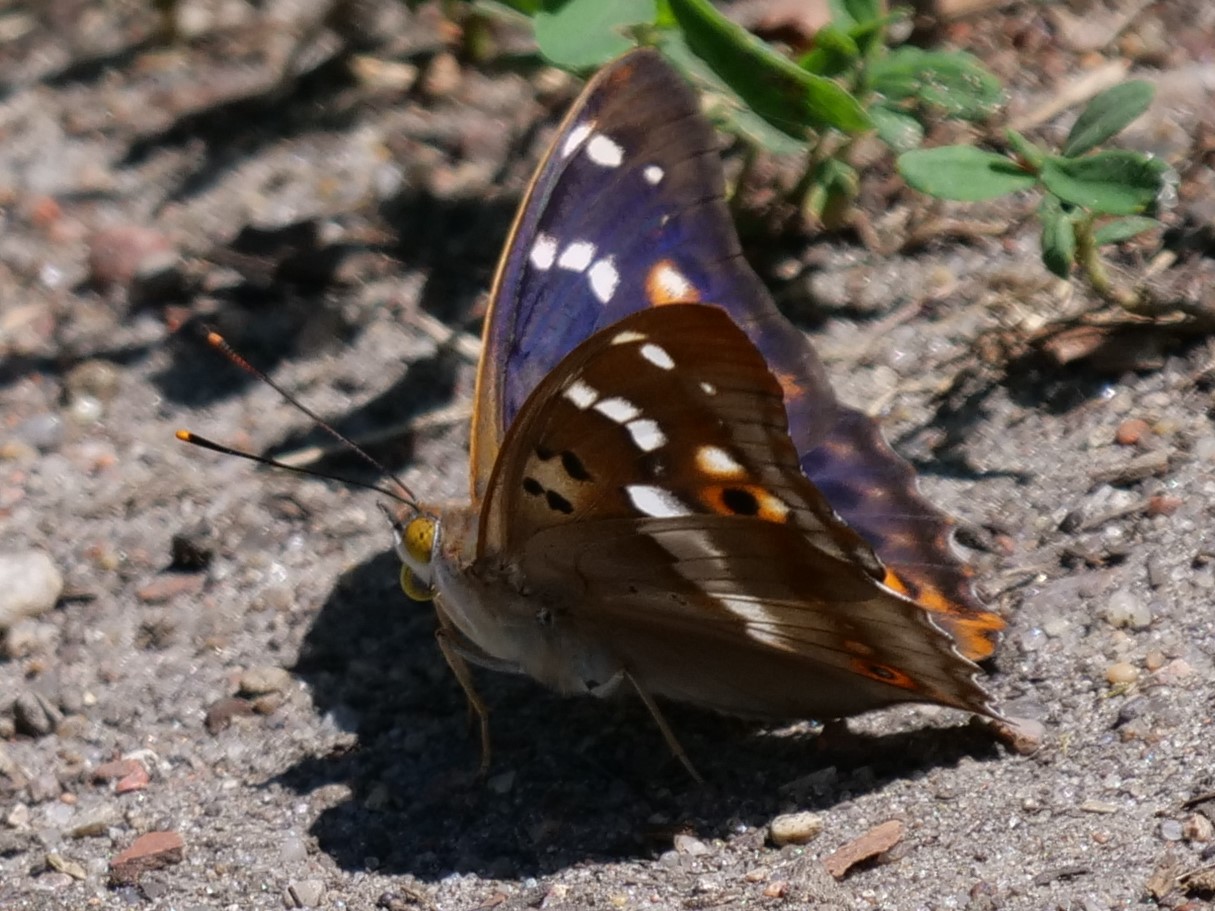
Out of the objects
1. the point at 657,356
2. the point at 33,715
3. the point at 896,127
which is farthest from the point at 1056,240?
the point at 33,715

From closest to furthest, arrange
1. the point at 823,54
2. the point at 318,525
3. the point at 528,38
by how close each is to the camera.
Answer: the point at 823,54
the point at 318,525
the point at 528,38

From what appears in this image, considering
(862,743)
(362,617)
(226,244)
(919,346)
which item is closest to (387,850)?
(362,617)

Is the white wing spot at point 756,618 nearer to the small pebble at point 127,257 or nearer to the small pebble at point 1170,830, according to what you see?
the small pebble at point 1170,830

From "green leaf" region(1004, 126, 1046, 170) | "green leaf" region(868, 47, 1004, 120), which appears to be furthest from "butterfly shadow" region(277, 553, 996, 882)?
"green leaf" region(868, 47, 1004, 120)

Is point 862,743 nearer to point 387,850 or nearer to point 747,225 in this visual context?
point 387,850

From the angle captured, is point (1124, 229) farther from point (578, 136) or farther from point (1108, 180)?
point (578, 136)

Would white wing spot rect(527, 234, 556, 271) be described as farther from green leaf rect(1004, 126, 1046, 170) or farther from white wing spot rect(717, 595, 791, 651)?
green leaf rect(1004, 126, 1046, 170)
